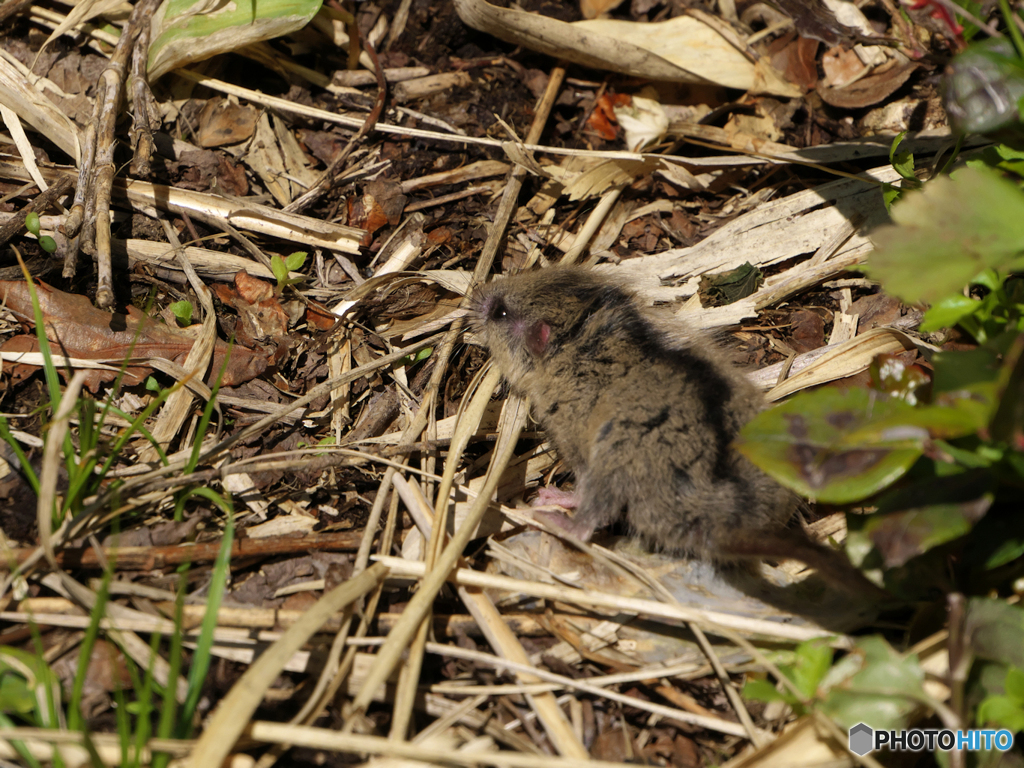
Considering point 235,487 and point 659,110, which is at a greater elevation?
point 659,110

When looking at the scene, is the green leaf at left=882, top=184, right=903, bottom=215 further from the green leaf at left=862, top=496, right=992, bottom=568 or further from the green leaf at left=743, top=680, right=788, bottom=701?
the green leaf at left=743, top=680, right=788, bottom=701

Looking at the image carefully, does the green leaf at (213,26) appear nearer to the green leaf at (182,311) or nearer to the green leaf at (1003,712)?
the green leaf at (182,311)

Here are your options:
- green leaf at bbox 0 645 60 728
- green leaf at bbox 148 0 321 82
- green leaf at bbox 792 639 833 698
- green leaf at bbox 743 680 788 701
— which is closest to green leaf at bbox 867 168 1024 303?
green leaf at bbox 792 639 833 698

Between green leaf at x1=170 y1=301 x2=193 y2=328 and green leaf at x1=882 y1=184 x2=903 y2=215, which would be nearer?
green leaf at x1=882 y1=184 x2=903 y2=215

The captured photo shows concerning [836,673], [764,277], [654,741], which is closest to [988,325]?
[836,673]

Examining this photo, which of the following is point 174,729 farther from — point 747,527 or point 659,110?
point 659,110

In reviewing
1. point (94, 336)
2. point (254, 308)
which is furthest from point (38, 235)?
point (254, 308)
